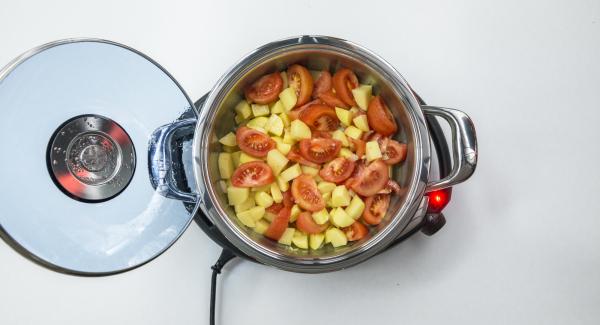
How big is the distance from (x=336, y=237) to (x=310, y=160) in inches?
6.7

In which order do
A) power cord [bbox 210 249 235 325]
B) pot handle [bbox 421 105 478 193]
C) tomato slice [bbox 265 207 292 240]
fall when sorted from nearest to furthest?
1. pot handle [bbox 421 105 478 193]
2. tomato slice [bbox 265 207 292 240]
3. power cord [bbox 210 249 235 325]

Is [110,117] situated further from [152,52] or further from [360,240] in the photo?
[360,240]

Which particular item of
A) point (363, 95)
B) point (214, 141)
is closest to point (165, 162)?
point (214, 141)

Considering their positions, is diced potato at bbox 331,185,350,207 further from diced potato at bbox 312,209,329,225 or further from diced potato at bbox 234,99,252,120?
diced potato at bbox 234,99,252,120

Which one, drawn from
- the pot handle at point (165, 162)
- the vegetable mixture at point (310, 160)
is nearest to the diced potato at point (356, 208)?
the vegetable mixture at point (310, 160)

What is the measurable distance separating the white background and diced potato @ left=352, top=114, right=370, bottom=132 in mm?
237

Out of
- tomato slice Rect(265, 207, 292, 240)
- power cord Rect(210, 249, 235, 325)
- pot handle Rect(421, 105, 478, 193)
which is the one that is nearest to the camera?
pot handle Rect(421, 105, 478, 193)

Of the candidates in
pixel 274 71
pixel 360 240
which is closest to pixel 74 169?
pixel 274 71

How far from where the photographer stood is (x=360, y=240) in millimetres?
999

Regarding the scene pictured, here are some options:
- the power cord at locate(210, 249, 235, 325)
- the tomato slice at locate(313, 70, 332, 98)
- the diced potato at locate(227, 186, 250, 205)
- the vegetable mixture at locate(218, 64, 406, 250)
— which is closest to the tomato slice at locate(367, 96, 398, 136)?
the vegetable mixture at locate(218, 64, 406, 250)

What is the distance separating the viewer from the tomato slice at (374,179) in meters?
1.03

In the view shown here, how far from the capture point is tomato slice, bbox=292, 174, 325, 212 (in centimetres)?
103

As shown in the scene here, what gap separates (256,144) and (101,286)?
546 millimetres

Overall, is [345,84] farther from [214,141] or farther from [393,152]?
[214,141]
